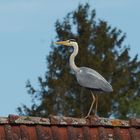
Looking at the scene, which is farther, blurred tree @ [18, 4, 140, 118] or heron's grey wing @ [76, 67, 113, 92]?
blurred tree @ [18, 4, 140, 118]

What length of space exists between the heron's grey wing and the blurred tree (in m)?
37.3

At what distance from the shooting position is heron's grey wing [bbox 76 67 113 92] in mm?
15148

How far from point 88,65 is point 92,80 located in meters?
42.2

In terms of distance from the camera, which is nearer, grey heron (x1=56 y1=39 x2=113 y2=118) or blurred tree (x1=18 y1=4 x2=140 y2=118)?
grey heron (x1=56 y1=39 x2=113 y2=118)

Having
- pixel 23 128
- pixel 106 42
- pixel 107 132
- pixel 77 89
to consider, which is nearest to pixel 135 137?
pixel 107 132

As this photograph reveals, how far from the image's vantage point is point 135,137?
949cm

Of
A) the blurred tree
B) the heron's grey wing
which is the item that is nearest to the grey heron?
the heron's grey wing

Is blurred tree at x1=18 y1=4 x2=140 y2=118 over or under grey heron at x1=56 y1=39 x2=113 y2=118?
over

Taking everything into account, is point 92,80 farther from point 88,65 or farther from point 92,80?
point 88,65

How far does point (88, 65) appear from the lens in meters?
58.1

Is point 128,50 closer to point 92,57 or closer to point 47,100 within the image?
point 92,57

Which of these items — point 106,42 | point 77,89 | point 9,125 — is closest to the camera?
point 9,125

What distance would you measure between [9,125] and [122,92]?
5323 centimetres

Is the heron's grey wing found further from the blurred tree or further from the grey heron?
the blurred tree
